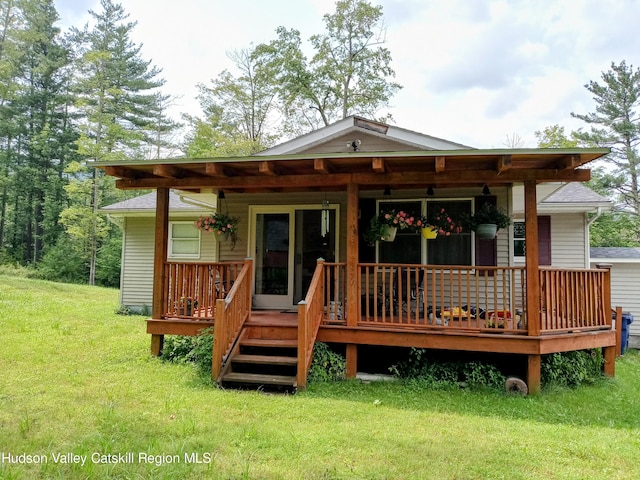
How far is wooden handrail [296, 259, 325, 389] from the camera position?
16.8ft

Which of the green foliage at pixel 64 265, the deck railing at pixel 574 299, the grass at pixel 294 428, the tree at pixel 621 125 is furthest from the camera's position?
the green foliage at pixel 64 265

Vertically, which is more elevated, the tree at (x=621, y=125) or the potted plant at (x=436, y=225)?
the tree at (x=621, y=125)

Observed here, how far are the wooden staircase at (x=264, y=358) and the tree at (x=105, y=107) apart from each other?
1642 centimetres

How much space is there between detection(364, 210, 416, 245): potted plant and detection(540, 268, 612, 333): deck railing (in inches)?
80.4

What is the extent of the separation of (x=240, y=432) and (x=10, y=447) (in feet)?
5.86

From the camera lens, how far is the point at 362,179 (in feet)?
18.8

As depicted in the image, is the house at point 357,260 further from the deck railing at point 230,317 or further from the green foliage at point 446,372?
the green foliage at point 446,372

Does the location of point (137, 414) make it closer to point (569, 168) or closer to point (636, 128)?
point (569, 168)

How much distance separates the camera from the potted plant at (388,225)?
656 centimetres

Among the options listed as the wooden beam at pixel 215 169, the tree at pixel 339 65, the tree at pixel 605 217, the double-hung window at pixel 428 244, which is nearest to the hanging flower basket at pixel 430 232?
the double-hung window at pixel 428 244

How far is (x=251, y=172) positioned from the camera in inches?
245

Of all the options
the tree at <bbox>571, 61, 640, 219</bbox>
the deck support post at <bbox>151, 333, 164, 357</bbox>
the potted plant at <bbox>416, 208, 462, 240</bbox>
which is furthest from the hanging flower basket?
the tree at <bbox>571, 61, 640, 219</bbox>

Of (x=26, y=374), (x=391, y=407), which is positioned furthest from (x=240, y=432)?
(x=26, y=374)

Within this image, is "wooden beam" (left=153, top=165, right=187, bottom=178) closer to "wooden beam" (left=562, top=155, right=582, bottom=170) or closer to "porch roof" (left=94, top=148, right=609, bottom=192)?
"porch roof" (left=94, top=148, right=609, bottom=192)
